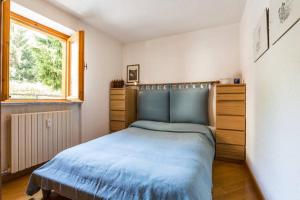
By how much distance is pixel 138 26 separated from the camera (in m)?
2.93

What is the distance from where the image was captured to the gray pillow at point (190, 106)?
2.82 m

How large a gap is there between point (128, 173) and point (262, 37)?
66.0 inches

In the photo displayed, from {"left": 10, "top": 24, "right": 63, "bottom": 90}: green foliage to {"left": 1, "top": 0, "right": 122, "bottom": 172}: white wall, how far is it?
0.40m

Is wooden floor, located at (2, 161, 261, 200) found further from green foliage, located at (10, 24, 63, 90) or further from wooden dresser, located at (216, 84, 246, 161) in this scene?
green foliage, located at (10, 24, 63, 90)

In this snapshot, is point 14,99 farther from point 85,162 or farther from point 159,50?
point 159,50

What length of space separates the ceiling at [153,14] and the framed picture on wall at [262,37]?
0.85 metres

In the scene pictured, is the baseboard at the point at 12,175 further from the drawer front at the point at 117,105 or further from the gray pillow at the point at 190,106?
the gray pillow at the point at 190,106

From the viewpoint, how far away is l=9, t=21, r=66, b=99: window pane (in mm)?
2055

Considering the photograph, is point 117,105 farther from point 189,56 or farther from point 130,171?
point 130,171

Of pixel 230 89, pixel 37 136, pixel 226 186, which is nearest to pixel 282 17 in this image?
pixel 230 89

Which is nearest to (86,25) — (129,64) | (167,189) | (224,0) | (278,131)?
(129,64)

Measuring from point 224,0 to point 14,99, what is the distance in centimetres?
292

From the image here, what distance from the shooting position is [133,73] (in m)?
3.66

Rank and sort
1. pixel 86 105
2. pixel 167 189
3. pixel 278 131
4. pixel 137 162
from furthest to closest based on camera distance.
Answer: pixel 86 105 < pixel 137 162 < pixel 278 131 < pixel 167 189
